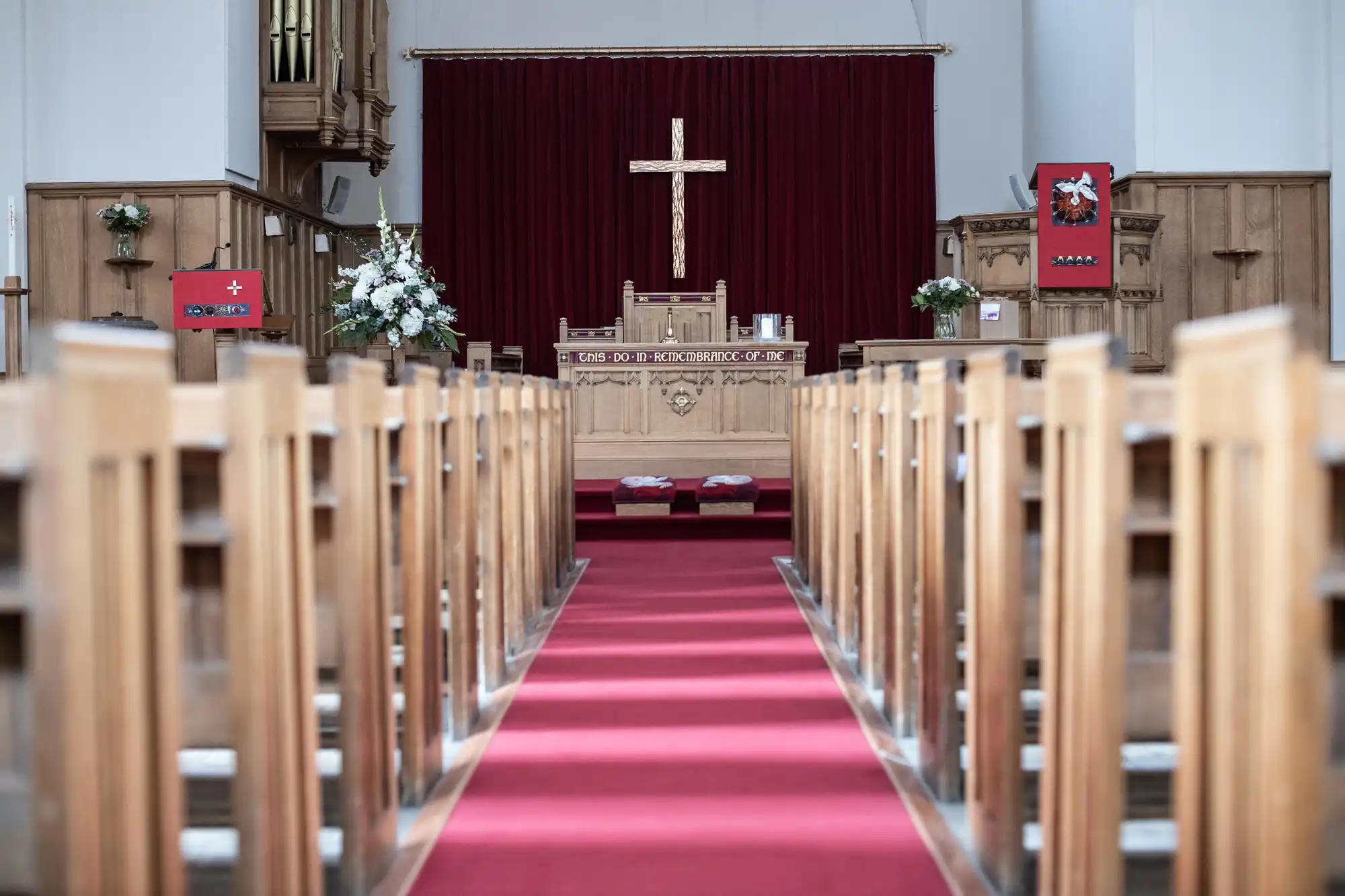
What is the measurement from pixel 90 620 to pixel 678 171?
38.2 feet

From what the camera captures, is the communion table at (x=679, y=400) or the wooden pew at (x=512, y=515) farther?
the communion table at (x=679, y=400)

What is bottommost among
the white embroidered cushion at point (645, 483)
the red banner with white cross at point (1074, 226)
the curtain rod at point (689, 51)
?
the white embroidered cushion at point (645, 483)

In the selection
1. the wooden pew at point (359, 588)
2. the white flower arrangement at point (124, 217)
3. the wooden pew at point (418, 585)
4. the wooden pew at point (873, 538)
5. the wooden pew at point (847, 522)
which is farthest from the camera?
the white flower arrangement at point (124, 217)

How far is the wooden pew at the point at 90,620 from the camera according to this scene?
4.28 ft

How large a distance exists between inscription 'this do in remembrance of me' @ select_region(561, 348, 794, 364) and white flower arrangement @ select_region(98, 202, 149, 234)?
3.43 m

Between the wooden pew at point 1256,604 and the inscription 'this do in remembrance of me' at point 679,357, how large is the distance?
7240mm

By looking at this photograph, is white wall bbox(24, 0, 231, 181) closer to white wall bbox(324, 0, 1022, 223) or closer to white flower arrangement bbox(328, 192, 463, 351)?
white wall bbox(324, 0, 1022, 223)

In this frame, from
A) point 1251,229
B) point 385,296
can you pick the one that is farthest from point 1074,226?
point 385,296

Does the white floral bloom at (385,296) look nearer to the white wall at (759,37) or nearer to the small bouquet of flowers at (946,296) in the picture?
the small bouquet of flowers at (946,296)

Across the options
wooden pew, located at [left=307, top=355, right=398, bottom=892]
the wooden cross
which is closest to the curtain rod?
the wooden cross

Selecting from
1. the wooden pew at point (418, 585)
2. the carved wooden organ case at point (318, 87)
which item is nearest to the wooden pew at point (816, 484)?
the wooden pew at point (418, 585)

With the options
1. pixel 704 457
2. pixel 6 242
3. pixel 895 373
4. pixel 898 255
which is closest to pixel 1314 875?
pixel 895 373

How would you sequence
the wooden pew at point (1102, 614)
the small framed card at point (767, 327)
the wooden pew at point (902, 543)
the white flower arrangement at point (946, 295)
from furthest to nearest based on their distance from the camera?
1. the white flower arrangement at point (946, 295)
2. the small framed card at point (767, 327)
3. the wooden pew at point (902, 543)
4. the wooden pew at point (1102, 614)

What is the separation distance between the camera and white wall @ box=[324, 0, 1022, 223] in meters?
12.8
